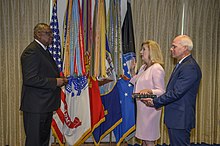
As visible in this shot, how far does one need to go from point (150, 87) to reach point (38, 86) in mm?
1176

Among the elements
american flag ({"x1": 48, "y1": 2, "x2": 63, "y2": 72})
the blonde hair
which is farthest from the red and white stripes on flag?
the blonde hair

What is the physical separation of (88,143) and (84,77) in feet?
3.76

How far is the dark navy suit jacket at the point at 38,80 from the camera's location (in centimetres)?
264

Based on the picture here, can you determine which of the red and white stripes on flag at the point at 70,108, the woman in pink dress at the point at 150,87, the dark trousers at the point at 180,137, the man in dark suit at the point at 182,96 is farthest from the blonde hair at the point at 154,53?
the red and white stripes on flag at the point at 70,108

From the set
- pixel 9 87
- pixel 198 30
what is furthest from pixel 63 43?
pixel 198 30

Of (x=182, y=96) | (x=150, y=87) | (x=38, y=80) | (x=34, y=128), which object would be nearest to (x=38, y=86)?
(x=38, y=80)

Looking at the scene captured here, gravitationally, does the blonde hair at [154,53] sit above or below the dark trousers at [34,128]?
above

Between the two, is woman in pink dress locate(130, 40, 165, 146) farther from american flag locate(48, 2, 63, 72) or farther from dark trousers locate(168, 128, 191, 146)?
american flag locate(48, 2, 63, 72)

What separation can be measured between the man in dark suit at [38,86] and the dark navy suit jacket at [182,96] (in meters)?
1.13

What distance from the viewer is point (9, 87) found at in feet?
13.2

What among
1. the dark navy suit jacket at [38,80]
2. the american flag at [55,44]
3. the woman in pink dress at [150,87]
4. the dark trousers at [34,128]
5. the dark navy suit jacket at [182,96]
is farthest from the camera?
the american flag at [55,44]

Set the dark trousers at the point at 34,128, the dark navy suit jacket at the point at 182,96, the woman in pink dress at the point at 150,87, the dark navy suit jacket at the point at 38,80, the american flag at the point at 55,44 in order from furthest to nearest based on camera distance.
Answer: the american flag at the point at 55,44
the woman in pink dress at the point at 150,87
the dark trousers at the point at 34,128
the dark navy suit jacket at the point at 38,80
the dark navy suit jacket at the point at 182,96

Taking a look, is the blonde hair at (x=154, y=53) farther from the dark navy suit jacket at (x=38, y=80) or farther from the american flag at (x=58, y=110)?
the american flag at (x=58, y=110)

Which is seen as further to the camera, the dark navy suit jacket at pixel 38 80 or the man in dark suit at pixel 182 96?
the dark navy suit jacket at pixel 38 80
